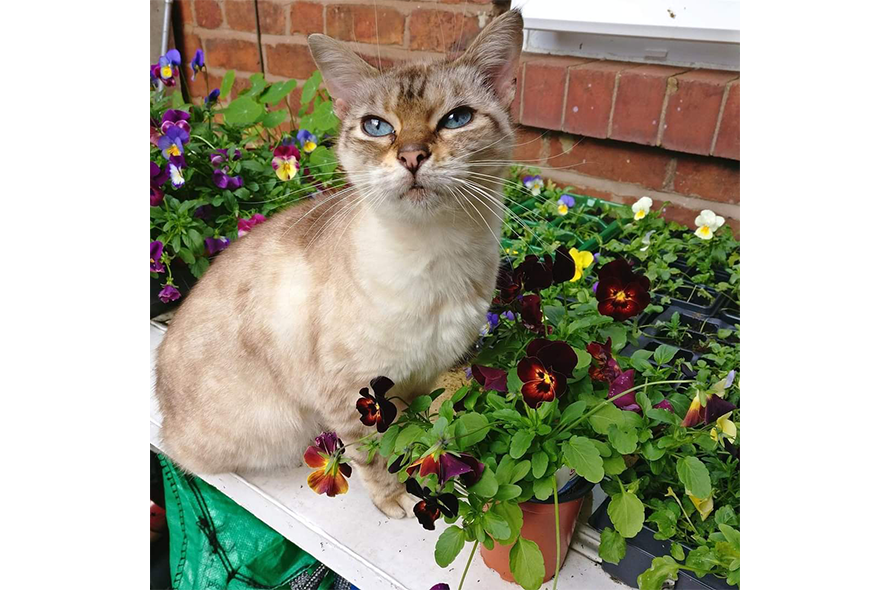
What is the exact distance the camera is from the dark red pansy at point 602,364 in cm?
84

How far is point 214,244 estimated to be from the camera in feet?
4.84

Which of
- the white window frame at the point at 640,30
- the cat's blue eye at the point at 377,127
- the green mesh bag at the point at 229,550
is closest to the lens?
the cat's blue eye at the point at 377,127

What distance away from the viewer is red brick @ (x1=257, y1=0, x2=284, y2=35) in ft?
7.66

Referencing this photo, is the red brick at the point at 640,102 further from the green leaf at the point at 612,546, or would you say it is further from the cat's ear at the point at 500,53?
the green leaf at the point at 612,546

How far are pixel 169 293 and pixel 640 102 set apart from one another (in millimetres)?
1433

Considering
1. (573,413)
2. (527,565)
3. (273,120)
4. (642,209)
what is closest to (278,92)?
(273,120)

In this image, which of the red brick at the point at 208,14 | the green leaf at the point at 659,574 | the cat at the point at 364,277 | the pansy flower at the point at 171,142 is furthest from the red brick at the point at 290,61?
the green leaf at the point at 659,574

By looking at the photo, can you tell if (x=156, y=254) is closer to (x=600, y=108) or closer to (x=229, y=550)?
(x=229, y=550)

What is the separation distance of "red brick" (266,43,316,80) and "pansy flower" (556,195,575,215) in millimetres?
1201

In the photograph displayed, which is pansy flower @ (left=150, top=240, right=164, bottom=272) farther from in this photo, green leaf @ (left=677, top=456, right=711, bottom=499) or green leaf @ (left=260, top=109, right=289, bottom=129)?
green leaf @ (left=677, top=456, right=711, bottom=499)

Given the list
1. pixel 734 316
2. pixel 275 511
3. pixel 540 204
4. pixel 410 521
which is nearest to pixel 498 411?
pixel 410 521

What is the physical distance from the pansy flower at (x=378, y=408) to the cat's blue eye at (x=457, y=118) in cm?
40

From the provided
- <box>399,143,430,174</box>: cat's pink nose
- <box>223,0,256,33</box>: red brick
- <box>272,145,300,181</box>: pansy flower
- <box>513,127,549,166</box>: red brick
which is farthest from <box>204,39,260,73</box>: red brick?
<box>399,143,430,174</box>: cat's pink nose

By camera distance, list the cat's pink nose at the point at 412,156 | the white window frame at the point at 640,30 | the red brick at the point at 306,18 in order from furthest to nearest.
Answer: the red brick at the point at 306,18, the white window frame at the point at 640,30, the cat's pink nose at the point at 412,156
